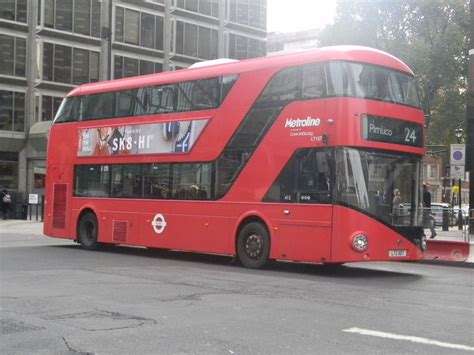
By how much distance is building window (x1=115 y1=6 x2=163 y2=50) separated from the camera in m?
45.5

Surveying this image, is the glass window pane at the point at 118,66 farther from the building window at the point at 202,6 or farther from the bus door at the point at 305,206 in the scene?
the bus door at the point at 305,206

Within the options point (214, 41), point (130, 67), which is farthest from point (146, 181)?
point (214, 41)

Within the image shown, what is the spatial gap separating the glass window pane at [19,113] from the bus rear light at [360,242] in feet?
111

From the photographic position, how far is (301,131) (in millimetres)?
12203

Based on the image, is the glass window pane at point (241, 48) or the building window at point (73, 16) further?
the glass window pane at point (241, 48)

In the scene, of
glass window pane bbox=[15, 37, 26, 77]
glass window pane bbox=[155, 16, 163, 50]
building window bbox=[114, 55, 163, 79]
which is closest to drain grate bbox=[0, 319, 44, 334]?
glass window pane bbox=[15, 37, 26, 77]

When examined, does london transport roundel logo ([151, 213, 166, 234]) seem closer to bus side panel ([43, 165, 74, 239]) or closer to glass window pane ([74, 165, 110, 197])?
glass window pane ([74, 165, 110, 197])

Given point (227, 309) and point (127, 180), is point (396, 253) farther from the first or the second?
point (127, 180)

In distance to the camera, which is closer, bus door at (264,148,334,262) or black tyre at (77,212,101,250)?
bus door at (264,148,334,262)

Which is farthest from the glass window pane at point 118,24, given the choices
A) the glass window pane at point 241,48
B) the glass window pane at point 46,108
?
the glass window pane at point 241,48

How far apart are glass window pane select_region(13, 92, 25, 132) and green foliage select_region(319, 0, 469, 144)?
66.9 feet

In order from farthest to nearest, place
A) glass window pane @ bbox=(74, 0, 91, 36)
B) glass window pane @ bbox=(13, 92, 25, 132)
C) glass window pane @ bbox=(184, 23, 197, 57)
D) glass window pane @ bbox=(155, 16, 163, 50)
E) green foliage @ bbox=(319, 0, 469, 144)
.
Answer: glass window pane @ bbox=(184, 23, 197, 57) → glass window pane @ bbox=(155, 16, 163, 50) → glass window pane @ bbox=(74, 0, 91, 36) → glass window pane @ bbox=(13, 92, 25, 132) → green foliage @ bbox=(319, 0, 469, 144)

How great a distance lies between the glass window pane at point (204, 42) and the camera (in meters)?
50.9

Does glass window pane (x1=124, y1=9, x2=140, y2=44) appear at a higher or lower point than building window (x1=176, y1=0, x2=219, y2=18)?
lower
